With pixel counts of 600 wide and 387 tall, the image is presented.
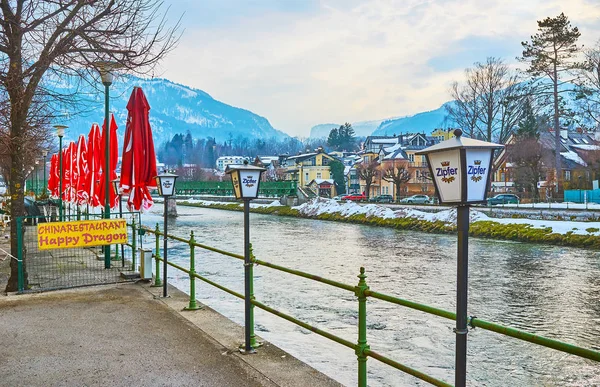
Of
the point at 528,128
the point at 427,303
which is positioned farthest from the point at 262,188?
the point at 427,303

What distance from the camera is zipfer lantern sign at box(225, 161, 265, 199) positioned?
5.70 metres

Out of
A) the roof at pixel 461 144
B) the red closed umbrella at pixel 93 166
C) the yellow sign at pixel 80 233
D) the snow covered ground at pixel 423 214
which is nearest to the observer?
the roof at pixel 461 144

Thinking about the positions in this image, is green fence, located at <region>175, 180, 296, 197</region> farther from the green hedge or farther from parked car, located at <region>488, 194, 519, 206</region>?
parked car, located at <region>488, 194, 519, 206</region>

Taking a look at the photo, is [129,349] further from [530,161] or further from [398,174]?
[398,174]

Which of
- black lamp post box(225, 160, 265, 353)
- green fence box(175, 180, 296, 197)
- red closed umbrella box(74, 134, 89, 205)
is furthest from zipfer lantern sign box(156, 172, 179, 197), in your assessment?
green fence box(175, 180, 296, 197)

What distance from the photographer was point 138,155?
36.5ft

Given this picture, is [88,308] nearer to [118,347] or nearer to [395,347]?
[118,347]

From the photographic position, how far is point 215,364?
541 centimetres

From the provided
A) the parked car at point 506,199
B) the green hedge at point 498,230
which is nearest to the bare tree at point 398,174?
the parked car at point 506,199

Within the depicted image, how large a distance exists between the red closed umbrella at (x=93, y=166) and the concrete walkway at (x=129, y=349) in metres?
7.41

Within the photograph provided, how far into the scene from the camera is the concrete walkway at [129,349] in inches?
197

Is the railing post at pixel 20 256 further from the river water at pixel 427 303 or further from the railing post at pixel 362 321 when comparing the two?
the railing post at pixel 362 321

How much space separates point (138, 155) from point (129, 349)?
6.01 metres

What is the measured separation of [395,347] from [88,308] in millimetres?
4709
